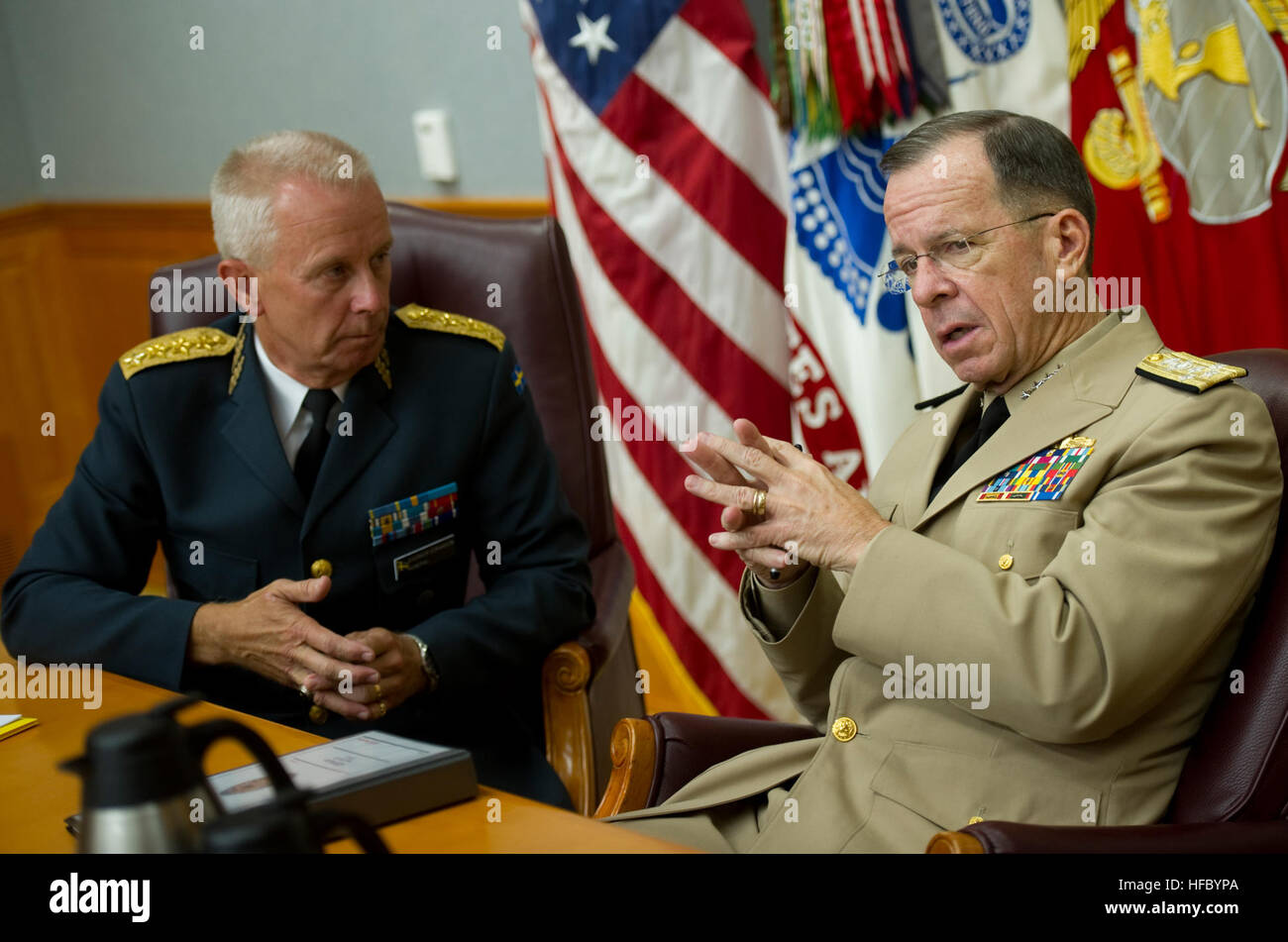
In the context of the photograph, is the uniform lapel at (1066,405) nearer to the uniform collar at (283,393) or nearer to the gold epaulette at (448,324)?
the gold epaulette at (448,324)

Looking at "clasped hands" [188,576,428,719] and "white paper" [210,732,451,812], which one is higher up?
"white paper" [210,732,451,812]

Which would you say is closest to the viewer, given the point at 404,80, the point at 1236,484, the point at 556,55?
the point at 1236,484

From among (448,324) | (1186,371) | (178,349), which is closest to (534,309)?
(448,324)

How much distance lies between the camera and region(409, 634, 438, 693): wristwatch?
5.78ft

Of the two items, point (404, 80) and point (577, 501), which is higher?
point (404, 80)

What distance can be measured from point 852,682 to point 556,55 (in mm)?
1752

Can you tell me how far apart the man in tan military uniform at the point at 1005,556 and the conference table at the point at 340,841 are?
1.33 feet

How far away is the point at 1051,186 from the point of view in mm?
1480

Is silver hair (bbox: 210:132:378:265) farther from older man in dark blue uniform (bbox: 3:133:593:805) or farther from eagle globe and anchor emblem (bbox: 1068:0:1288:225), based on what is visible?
eagle globe and anchor emblem (bbox: 1068:0:1288:225)

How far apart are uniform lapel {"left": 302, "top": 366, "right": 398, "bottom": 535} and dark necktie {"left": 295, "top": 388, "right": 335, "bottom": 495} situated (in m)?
0.02

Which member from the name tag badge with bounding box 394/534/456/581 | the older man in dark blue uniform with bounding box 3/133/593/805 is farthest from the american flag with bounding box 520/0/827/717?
the name tag badge with bounding box 394/534/456/581

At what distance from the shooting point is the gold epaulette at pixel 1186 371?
1.33 meters
